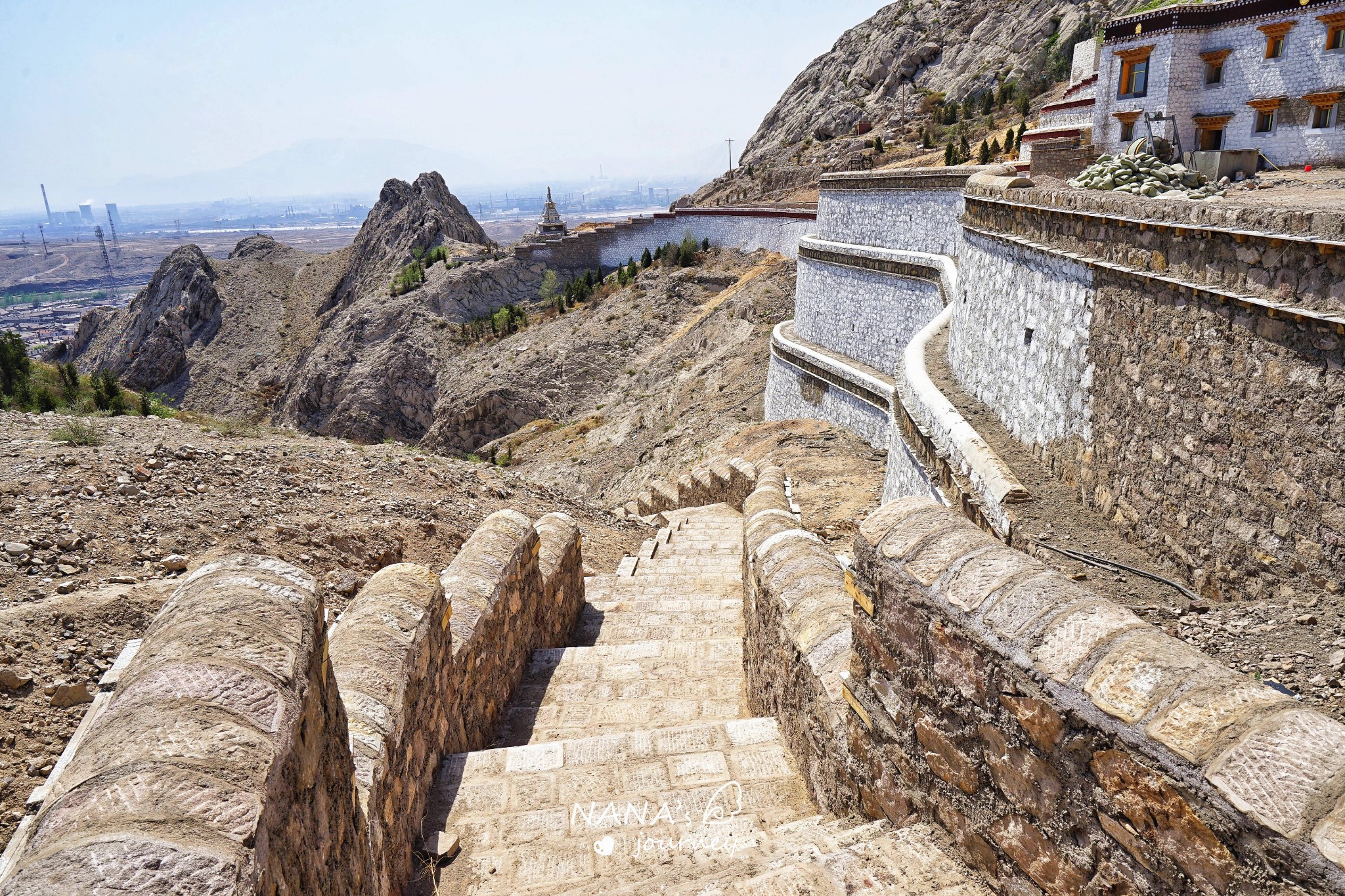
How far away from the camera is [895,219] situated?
17.3m

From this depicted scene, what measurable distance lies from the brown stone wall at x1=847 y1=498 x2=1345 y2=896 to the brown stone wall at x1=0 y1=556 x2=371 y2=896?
6.32 feet

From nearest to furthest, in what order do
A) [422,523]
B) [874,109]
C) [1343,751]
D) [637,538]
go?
[1343,751], [422,523], [637,538], [874,109]

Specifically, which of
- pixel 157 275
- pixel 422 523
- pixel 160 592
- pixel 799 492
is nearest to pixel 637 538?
pixel 799 492

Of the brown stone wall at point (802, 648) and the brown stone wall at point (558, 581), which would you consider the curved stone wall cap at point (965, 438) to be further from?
the brown stone wall at point (558, 581)

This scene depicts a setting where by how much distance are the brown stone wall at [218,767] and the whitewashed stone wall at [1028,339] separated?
6.05 meters

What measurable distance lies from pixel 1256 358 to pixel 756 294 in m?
22.6

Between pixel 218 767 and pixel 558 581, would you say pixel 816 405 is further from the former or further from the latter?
pixel 218 767

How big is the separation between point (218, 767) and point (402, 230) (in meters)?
52.5

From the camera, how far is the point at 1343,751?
1.55 meters

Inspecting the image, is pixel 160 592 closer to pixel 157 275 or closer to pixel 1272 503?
pixel 1272 503

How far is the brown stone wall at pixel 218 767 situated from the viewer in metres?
1.62

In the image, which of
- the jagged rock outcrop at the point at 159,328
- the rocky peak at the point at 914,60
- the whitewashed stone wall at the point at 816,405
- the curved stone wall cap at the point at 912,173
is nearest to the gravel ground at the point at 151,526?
the whitewashed stone wall at the point at 816,405

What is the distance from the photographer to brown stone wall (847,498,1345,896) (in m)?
1.61

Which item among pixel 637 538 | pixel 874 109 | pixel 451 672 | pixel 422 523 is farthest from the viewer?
pixel 874 109
